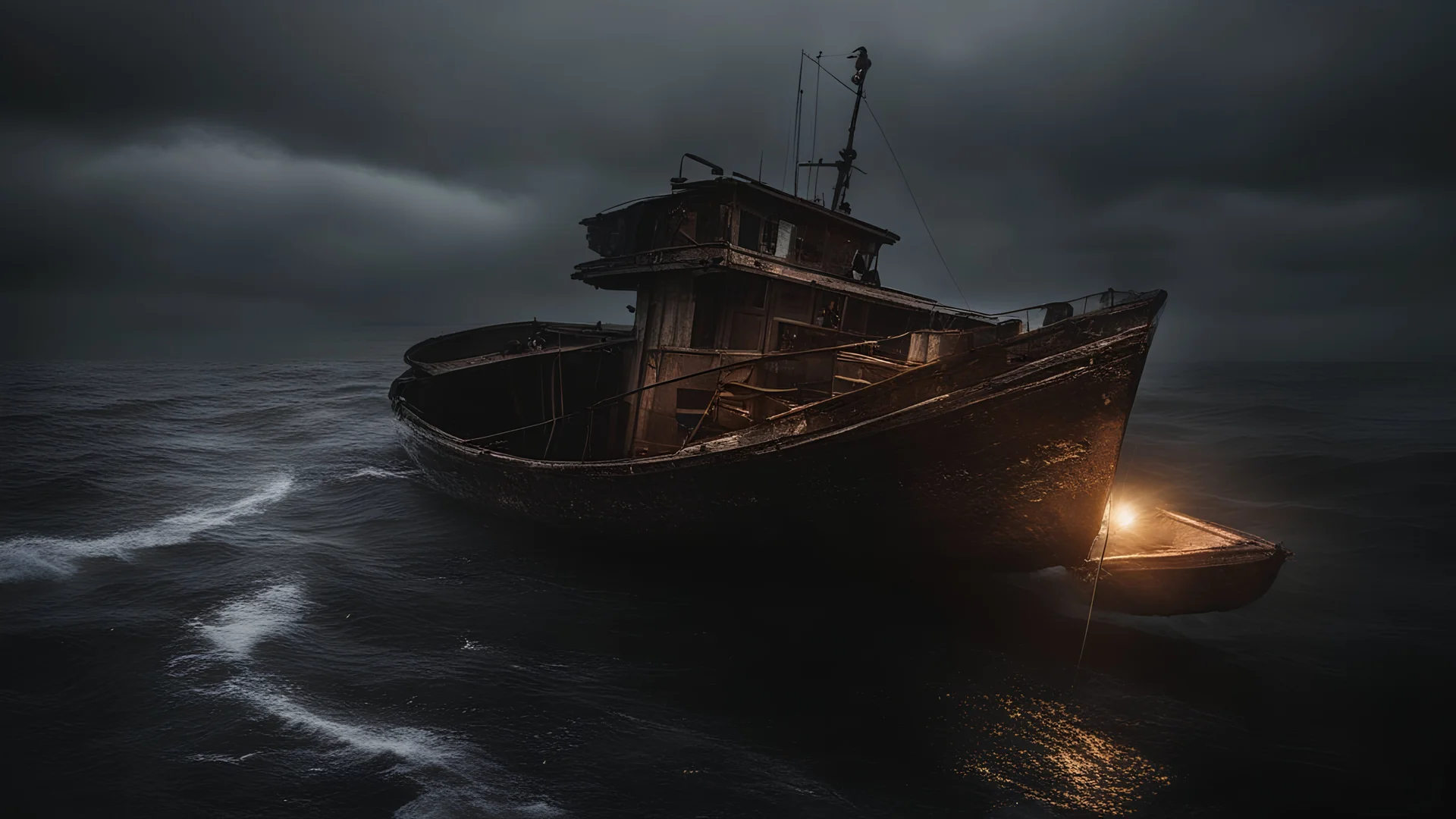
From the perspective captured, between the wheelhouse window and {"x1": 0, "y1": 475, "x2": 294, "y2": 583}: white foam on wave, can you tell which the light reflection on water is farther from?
{"x1": 0, "y1": 475, "x2": 294, "y2": 583}: white foam on wave

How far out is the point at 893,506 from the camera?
668 centimetres

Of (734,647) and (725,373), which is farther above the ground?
(725,373)

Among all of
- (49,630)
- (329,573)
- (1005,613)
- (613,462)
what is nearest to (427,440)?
(329,573)

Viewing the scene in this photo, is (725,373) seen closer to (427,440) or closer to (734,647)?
(734,647)

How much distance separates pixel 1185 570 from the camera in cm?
729

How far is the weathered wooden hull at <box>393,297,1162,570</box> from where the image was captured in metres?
5.94

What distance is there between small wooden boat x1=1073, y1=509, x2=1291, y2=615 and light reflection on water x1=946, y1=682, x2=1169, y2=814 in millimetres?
2096

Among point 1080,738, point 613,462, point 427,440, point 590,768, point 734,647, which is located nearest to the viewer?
point 590,768

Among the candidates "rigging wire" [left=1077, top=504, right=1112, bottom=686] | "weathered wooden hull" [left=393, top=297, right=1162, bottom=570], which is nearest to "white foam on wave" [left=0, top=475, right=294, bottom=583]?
"weathered wooden hull" [left=393, top=297, right=1162, bottom=570]

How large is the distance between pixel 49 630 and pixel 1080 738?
44.5 feet

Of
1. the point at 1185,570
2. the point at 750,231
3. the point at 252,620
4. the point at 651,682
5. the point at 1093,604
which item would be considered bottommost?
the point at 252,620

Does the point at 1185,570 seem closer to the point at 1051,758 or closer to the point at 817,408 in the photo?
the point at 1051,758

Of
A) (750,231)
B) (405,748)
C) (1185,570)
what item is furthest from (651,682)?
(750,231)

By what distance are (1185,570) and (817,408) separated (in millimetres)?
5489
